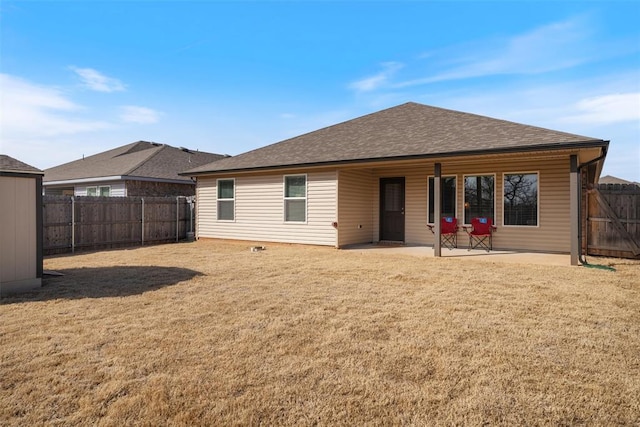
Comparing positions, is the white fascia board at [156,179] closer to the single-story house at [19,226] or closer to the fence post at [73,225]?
the fence post at [73,225]

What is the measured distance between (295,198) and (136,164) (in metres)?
10.2

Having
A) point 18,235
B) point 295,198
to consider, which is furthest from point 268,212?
point 18,235

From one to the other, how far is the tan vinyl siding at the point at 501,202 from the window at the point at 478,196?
13cm

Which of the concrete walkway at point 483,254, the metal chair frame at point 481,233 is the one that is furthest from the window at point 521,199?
→ the concrete walkway at point 483,254

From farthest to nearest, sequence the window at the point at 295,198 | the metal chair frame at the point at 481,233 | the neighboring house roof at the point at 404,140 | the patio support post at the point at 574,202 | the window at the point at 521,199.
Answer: the window at the point at 295,198 → the metal chair frame at the point at 481,233 → the window at the point at 521,199 → the neighboring house roof at the point at 404,140 → the patio support post at the point at 574,202

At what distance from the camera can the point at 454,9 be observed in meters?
9.65

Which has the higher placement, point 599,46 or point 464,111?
point 599,46

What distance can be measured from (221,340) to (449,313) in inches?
105

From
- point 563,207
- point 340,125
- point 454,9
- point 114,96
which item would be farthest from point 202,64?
point 563,207

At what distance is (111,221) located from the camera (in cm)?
1194

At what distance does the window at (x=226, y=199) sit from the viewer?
13070 mm

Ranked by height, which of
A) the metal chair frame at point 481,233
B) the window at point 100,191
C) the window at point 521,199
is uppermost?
the window at point 100,191

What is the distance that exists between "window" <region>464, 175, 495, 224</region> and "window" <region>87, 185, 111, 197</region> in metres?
15.7

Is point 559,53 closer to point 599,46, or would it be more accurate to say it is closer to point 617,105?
point 599,46
